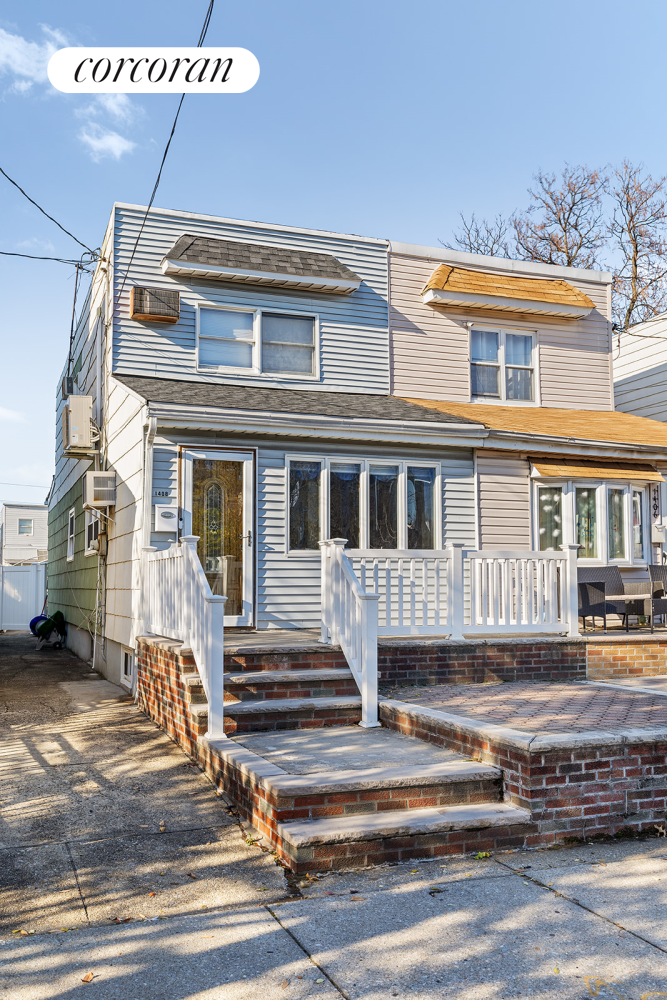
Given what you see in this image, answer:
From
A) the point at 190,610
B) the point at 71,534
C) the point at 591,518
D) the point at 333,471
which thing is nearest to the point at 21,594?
the point at 71,534

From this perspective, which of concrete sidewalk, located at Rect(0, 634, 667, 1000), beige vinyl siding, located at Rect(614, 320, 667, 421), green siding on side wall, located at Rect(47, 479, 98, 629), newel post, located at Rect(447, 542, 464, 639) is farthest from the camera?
beige vinyl siding, located at Rect(614, 320, 667, 421)

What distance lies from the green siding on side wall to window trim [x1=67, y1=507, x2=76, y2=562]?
120 mm

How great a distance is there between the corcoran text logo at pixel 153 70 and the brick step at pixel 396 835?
252 inches

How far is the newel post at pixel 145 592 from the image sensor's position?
29.3ft

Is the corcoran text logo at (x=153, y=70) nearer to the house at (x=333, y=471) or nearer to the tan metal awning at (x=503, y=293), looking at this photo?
the house at (x=333, y=471)

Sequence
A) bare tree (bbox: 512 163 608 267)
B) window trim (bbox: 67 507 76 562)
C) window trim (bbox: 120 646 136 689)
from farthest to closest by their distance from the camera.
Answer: bare tree (bbox: 512 163 608 267)
window trim (bbox: 67 507 76 562)
window trim (bbox: 120 646 136 689)

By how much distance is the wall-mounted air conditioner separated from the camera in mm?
12477

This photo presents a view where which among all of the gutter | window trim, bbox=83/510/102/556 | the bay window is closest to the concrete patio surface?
the bay window

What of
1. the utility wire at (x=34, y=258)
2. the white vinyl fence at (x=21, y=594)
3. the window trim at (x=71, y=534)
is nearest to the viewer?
the utility wire at (x=34, y=258)

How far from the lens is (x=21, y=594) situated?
23297mm

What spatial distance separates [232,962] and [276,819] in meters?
1.29

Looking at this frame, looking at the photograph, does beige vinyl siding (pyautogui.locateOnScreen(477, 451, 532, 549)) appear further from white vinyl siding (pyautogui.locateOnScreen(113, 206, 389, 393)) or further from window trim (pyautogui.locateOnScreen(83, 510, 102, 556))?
window trim (pyautogui.locateOnScreen(83, 510, 102, 556))

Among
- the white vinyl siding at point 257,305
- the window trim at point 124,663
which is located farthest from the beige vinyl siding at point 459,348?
the window trim at point 124,663

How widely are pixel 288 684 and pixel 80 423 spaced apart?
731 centimetres
